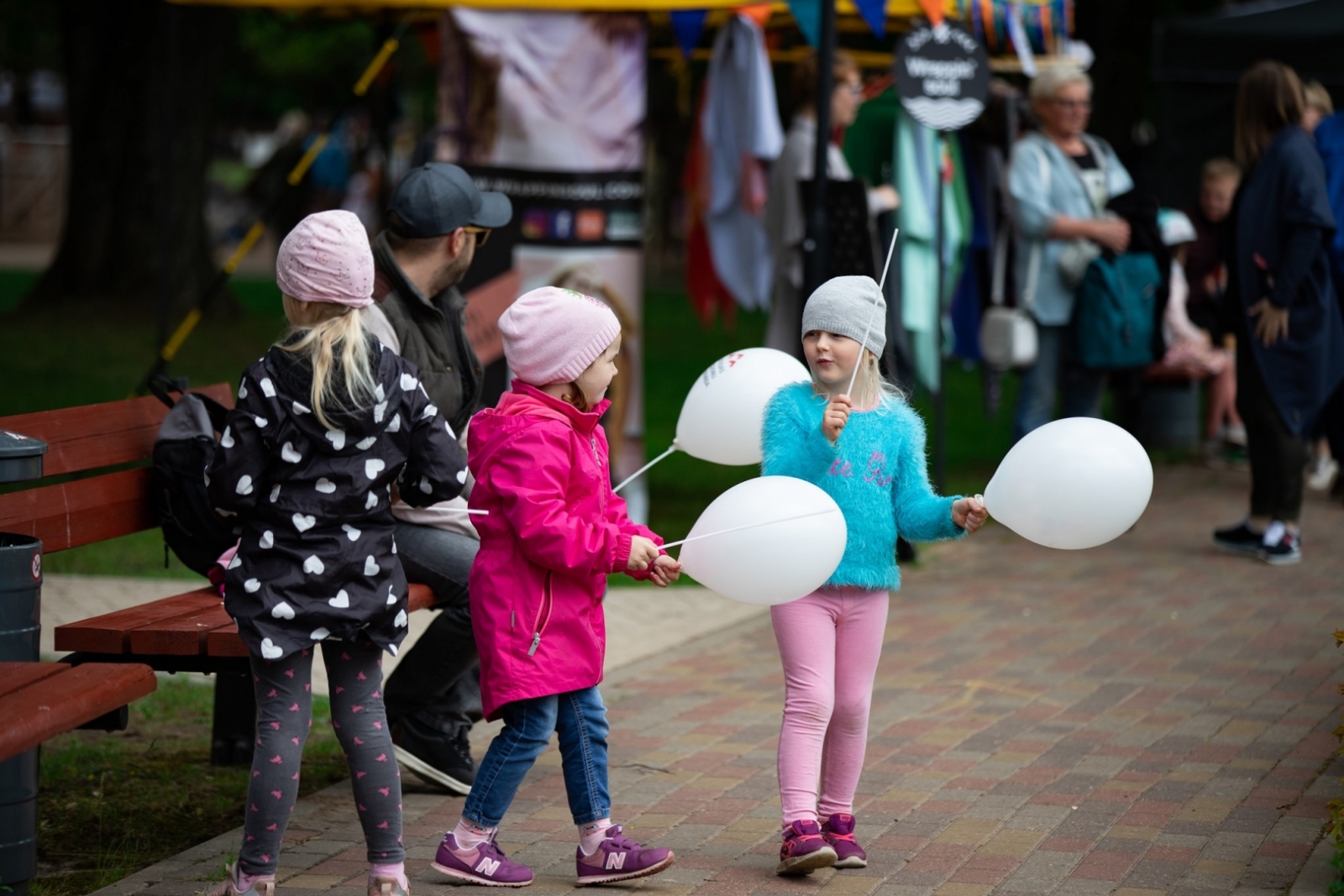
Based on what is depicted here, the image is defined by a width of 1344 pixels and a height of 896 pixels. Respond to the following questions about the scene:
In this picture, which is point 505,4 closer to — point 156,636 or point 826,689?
point 156,636

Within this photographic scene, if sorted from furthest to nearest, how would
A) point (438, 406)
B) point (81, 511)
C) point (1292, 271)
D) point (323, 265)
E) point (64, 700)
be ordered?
point (1292, 271) → point (438, 406) → point (81, 511) → point (323, 265) → point (64, 700)

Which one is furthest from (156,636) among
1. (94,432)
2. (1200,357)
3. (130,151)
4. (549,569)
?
(130,151)

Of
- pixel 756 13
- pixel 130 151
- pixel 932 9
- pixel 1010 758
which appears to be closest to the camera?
pixel 1010 758

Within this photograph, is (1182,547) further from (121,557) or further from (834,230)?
(121,557)

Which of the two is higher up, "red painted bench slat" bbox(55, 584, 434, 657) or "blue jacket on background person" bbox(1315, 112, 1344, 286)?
"blue jacket on background person" bbox(1315, 112, 1344, 286)

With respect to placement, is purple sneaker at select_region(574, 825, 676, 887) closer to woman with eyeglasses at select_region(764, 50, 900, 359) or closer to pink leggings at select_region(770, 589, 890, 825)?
pink leggings at select_region(770, 589, 890, 825)

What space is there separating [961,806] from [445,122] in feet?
17.6

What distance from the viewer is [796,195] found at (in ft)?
28.1

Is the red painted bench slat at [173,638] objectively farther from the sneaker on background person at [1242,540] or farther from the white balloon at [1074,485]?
the sneaker on background person at [1242,540]

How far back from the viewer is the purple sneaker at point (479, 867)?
166 inches

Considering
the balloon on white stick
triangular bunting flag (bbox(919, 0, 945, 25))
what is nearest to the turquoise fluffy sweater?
the balloon on white stick

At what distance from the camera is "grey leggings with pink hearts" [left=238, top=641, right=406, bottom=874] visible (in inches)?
156

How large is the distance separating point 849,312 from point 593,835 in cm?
142

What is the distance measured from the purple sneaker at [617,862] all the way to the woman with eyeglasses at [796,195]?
463 centimetres
